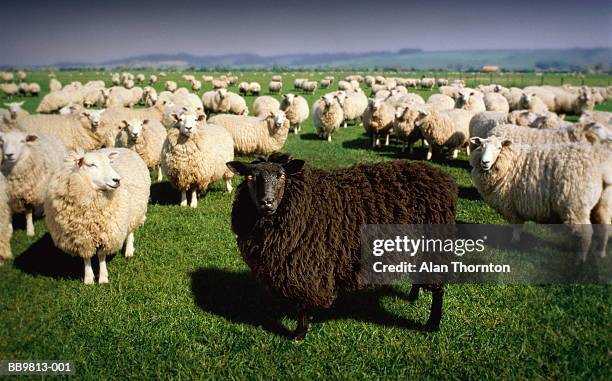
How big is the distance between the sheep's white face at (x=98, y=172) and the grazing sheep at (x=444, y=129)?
1064 cm

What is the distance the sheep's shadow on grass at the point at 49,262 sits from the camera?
18.0 ft

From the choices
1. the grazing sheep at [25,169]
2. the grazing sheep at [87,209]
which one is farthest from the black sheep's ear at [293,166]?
the grazing sheep at [25,169]

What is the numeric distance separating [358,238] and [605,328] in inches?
113

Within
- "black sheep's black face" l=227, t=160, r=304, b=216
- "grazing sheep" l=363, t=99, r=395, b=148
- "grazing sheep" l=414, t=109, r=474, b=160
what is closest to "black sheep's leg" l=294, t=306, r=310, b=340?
"black sheep's black face" l=227, t=160, r=304, b=216

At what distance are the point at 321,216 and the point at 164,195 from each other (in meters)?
6.60

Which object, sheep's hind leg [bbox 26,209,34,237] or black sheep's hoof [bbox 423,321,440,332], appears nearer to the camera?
black sheep's hoof [bbox 423,321,440,332]

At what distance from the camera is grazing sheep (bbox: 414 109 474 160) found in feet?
42.8

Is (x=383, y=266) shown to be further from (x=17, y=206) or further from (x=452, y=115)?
(x=452, y=115)

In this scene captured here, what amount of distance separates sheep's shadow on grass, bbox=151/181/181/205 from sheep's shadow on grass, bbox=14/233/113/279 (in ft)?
9.29

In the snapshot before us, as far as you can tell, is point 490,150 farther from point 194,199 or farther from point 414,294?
point 194,199

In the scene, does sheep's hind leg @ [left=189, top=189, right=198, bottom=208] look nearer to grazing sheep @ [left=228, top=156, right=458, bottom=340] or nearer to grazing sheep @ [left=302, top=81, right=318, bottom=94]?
grazing sheep @ [left=228, top=156, right=458, bottom=340]

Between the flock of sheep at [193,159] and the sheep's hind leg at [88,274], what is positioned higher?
the flock of sheep at [193,159]

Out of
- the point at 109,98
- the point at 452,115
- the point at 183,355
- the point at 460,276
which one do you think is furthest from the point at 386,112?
the point at 109,98

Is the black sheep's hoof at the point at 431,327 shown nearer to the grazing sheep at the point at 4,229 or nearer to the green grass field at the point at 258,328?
the green grass field at the point at 258,328
